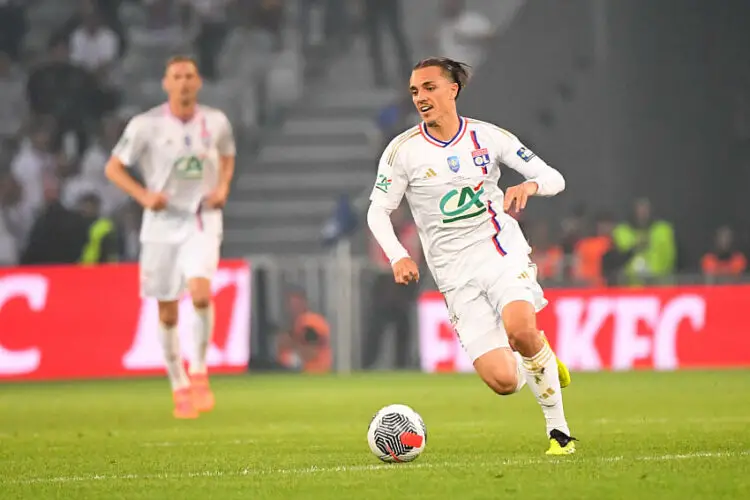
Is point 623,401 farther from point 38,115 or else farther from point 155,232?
point 38,115

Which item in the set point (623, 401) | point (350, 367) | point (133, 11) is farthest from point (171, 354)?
point (133, 11)

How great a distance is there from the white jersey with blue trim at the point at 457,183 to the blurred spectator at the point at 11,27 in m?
18.3

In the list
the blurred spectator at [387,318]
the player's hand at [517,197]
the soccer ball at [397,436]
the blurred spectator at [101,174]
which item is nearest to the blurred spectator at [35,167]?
the blurred spectator at [101,174]

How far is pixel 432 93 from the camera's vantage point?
8.31 meters

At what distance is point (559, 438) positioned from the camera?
794cm

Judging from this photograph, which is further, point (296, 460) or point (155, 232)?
point (155, 232)

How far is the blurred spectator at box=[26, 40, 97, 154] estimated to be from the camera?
2394 centimetres

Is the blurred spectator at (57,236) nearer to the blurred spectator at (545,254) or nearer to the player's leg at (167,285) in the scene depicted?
the blurred spectator at (545,254)

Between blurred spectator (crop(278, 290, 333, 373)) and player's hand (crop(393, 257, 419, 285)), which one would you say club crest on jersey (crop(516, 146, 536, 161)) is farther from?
blurred spectator (crop(278, 290, 333, 373))

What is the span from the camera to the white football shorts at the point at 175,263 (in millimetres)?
12094

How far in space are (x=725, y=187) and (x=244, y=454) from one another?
1607cm

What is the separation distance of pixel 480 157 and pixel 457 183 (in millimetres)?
183

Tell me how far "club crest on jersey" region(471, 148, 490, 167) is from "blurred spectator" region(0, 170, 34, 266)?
50.5 feet

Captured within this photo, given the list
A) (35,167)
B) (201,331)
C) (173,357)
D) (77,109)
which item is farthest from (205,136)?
(77,109)
